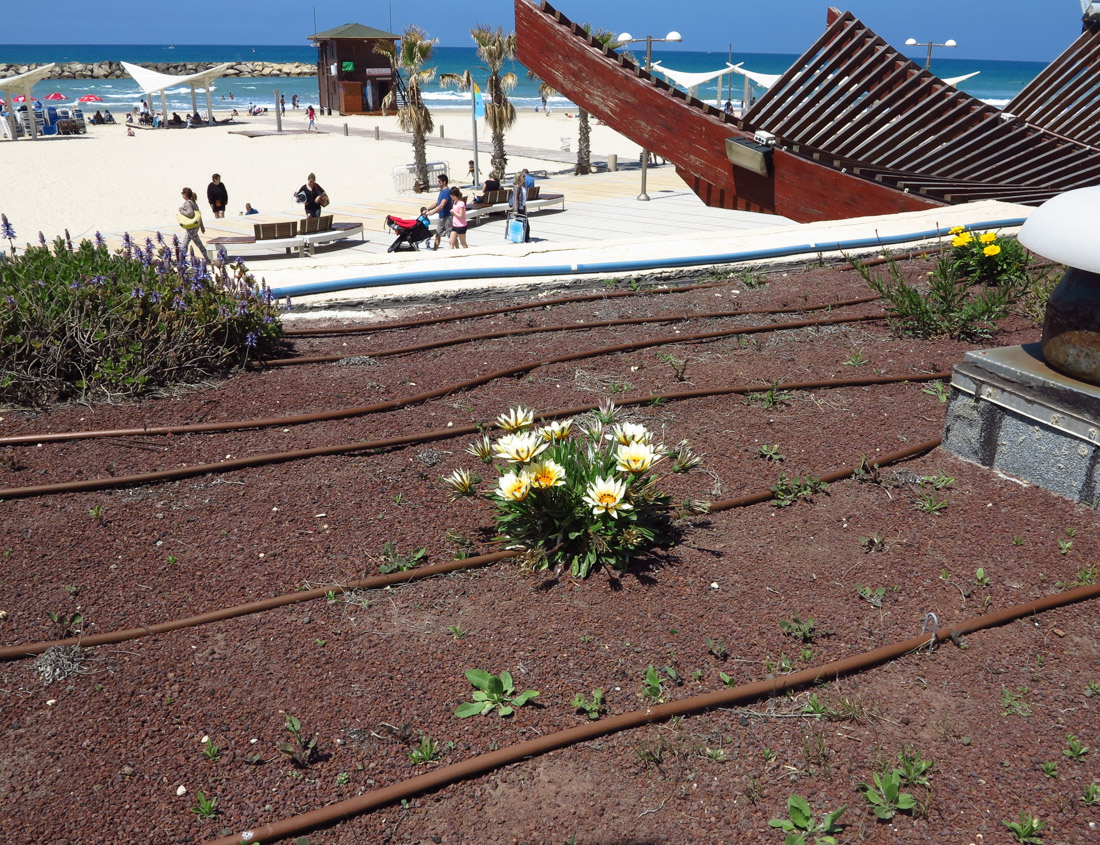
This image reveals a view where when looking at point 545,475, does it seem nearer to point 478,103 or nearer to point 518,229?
point 518,229

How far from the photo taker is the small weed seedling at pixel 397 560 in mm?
3695

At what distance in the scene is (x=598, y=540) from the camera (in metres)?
3.63

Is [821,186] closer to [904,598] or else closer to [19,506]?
[904,598]

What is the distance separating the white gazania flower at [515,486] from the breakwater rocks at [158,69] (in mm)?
97925

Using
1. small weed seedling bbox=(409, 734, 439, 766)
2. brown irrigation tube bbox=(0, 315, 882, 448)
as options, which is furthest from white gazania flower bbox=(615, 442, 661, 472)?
brown irrigation tube bbox=(0, 315, 882, 448)

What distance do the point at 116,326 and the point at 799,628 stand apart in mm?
4606

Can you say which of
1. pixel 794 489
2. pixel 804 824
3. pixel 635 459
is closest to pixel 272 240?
pixel 794 489

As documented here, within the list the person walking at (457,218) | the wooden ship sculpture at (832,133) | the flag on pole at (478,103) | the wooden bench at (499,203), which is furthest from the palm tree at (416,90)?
the wooden ship sculpture at (832,133)

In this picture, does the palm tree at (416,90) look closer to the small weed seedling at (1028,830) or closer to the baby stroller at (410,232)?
the baby stroller at (410,232)

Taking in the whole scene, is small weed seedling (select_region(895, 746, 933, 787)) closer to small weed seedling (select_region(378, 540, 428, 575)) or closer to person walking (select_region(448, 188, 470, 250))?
small weed seedling (select_region(378, 540, 428, 575))

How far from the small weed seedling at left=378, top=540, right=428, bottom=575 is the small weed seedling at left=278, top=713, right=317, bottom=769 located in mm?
920

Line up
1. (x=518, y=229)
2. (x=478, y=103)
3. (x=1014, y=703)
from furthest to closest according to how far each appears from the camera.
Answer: (x=478, y=103) → (x=518, y=229) → (x=1014, y=703)

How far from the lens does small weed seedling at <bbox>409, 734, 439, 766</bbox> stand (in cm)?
275

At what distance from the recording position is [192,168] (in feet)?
103
